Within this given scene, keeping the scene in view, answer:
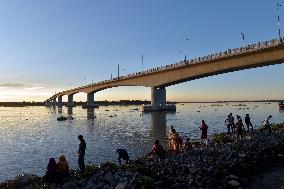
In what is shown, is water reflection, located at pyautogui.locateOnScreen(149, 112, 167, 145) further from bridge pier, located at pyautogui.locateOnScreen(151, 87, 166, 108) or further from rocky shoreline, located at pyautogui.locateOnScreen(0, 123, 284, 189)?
bridge pier, located at pyautogui.locateOnScreen(151, 87, 166, 108)

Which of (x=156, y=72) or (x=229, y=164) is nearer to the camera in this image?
(x=229, y=164)

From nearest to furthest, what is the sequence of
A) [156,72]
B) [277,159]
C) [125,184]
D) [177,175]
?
[125,184] → [177,175] → [277,159] → [156,72]

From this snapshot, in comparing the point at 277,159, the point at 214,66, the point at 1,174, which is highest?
the point at 214,66

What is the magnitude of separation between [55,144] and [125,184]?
960 inches

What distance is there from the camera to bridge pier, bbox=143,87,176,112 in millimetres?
92125

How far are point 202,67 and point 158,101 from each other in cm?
2767

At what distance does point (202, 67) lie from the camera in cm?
7000

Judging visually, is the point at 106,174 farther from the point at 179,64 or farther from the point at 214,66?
the point at 179,64

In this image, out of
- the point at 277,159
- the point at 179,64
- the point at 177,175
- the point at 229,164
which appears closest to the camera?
the point at 177,175

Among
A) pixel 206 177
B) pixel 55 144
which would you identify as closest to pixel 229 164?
pixel 206 177

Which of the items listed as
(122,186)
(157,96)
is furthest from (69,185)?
(157,96)

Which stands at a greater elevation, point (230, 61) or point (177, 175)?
point (230, 61)

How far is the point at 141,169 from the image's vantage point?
577 inches

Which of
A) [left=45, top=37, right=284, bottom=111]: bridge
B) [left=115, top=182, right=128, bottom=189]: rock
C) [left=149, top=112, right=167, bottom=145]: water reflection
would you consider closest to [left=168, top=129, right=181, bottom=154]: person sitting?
[left=115, top=182, right=128, bottom=189]: rock
